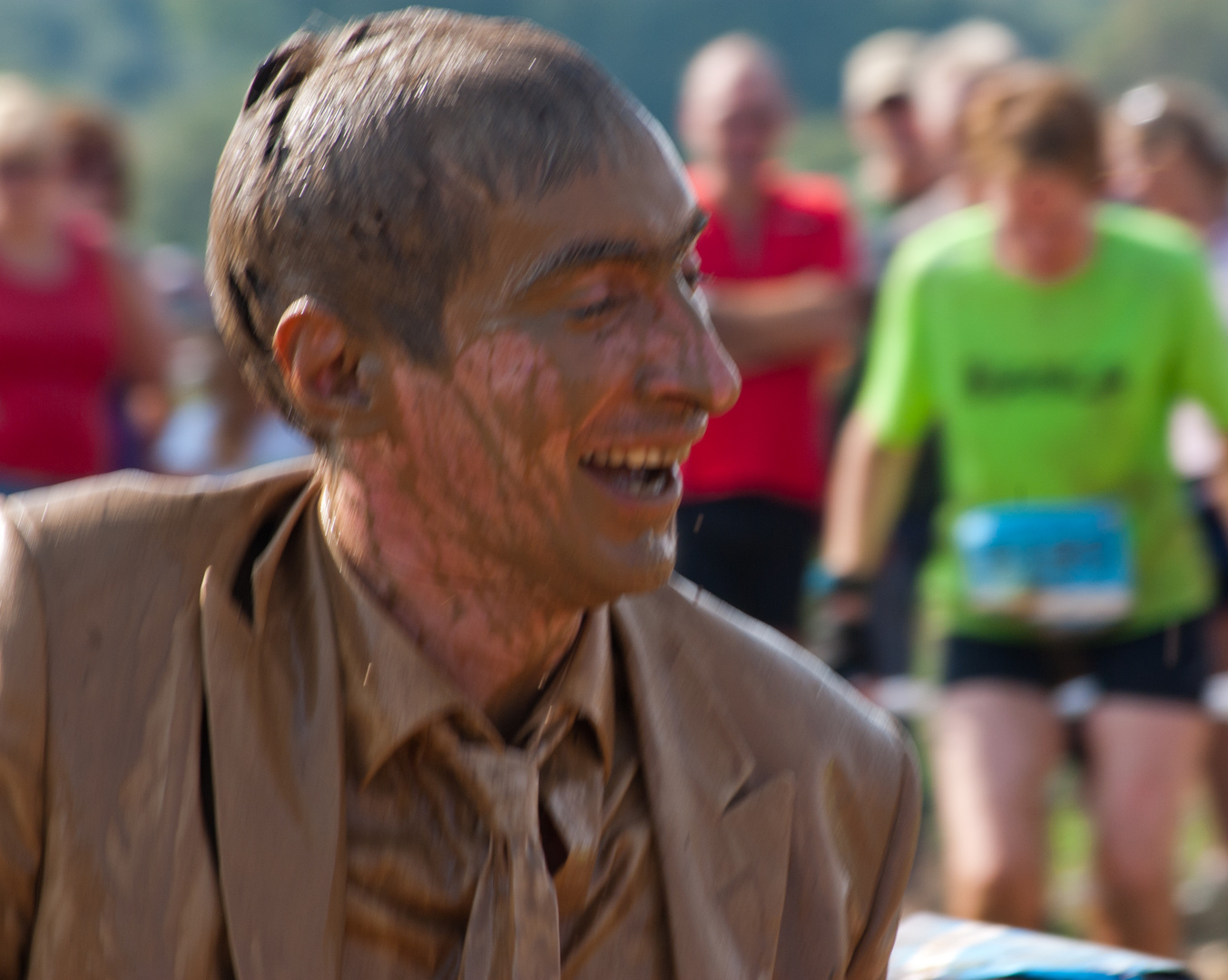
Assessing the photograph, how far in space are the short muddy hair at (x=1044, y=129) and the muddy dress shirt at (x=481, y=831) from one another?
2.56 meters

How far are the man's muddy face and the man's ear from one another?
0.03 metres

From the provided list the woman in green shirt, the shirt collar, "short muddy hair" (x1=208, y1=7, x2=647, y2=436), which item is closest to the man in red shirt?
the woman in green shirt

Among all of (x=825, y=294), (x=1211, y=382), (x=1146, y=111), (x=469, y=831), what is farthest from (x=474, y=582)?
(x=1146, y=111)

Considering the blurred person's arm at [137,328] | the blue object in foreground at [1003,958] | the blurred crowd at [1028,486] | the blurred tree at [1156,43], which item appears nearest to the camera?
the blue object in foreground at [1003,958]

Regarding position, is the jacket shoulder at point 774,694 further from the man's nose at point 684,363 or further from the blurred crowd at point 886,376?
the blurred crowd at point 886,376

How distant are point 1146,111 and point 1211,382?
184 cm

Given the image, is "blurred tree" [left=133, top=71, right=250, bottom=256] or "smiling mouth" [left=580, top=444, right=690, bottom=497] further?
"blurred tree" [left=133, top=71, right=250, bottom=256]

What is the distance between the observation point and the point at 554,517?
150 cm

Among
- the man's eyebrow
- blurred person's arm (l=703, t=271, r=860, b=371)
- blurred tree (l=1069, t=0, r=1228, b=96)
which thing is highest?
the man's eyebrow

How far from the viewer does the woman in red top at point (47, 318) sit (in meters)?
4.55

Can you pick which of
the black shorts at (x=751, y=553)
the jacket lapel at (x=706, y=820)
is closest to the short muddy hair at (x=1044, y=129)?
the black shorts at (x=751, y=553)

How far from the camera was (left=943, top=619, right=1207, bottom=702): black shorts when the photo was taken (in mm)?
3760

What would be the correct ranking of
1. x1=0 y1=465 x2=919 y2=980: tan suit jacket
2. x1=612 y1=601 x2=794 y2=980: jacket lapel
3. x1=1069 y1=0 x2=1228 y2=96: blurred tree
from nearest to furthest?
x1=0 y1=465 x2=919 y2=980: tan suit jacket, x1=612 y1=601 x2=794 y2=980: jacket lapel, x1=1069 y1=0 x2=1228 y2=96: blurred tree

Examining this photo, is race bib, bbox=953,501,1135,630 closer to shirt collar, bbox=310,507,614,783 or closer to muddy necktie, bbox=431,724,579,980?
shirt collar, bbox=310,507,614,783
